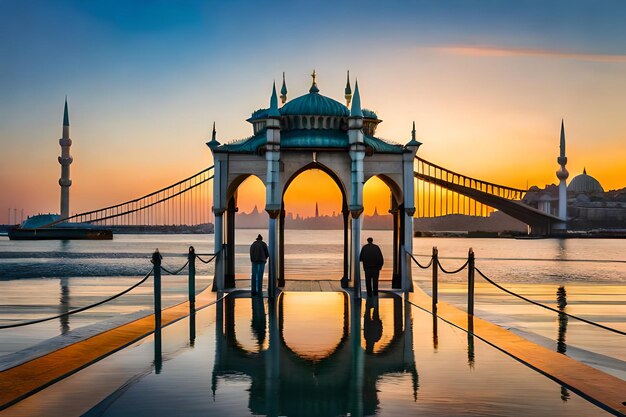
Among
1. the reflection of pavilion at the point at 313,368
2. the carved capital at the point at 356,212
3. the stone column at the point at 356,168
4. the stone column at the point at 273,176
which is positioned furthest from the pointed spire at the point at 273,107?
the reflection of pavilion at the point at 313,368

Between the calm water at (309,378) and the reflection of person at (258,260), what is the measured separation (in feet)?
19.3

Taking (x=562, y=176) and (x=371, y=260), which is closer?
(x=371, y=260)

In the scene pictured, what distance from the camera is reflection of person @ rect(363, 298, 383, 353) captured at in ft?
37.0

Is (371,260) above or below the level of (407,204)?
below

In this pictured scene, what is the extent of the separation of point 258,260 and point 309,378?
10765 millimetres

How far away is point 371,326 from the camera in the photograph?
43.6 feet

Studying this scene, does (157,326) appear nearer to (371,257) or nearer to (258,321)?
(258,321)

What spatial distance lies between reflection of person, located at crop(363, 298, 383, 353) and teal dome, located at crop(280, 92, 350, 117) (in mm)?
5896

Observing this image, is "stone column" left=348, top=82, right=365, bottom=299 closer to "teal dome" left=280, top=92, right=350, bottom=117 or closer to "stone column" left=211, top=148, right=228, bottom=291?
"teal dome" left=280, top=92, right=350, bottom=117

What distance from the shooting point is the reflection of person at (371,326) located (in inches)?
444

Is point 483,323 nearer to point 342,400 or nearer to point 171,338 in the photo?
point 171,338

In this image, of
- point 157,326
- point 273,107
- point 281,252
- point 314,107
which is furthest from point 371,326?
point 281,252

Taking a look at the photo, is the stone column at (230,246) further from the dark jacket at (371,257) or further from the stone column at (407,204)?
the stone column at (407,204)

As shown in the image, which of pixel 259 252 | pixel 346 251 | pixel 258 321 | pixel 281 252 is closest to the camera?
pixel 258 321
